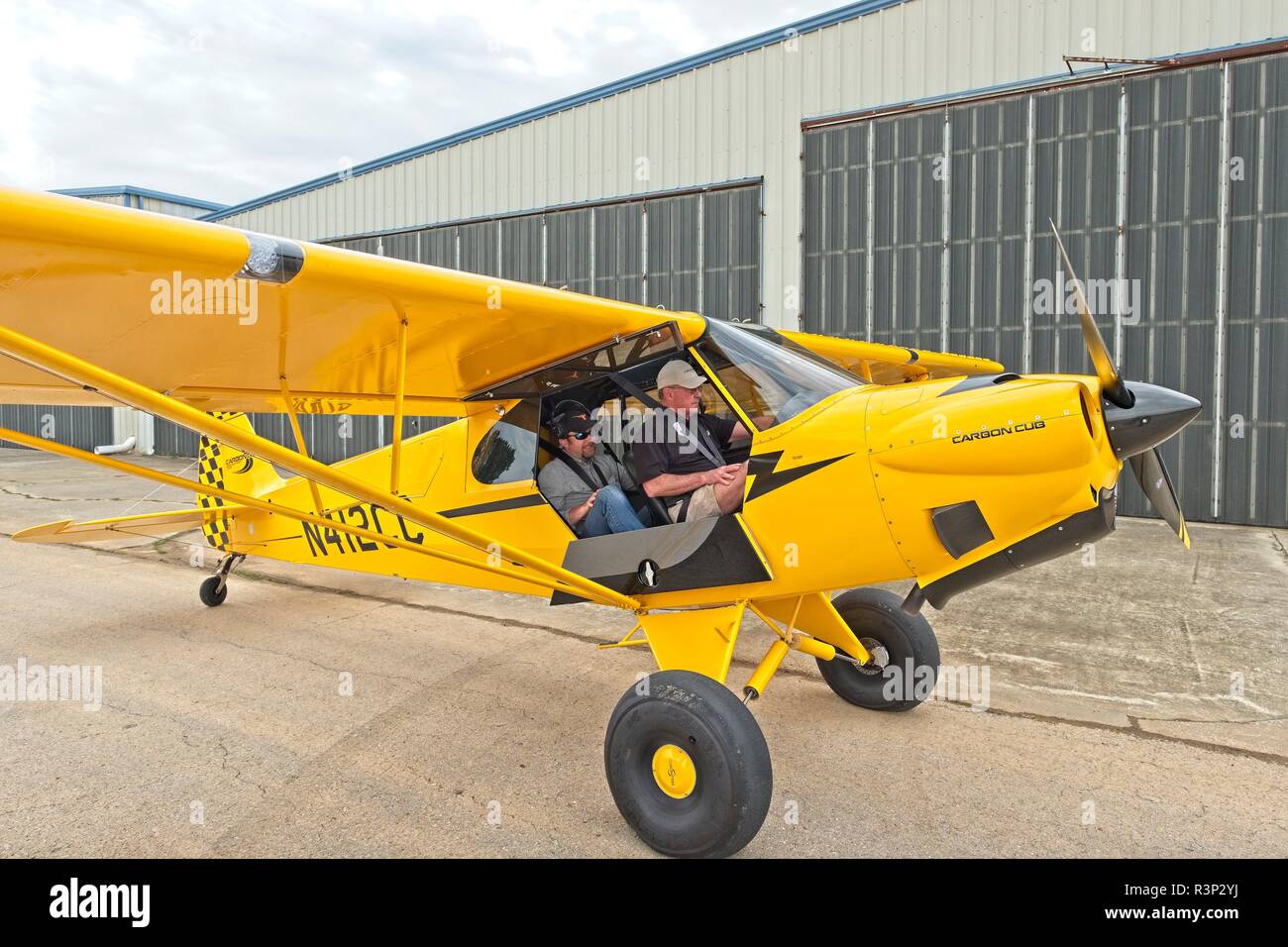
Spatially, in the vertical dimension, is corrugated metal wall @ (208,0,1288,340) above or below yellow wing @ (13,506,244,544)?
above

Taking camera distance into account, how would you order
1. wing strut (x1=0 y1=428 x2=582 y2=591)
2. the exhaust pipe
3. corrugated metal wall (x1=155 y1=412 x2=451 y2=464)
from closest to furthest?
wing strut (x1=0 y1=428 x2=582 y2=591) → corrugated metal wall (x1=155 y1=412 x2=451 y2=464) → the exhaust pipe

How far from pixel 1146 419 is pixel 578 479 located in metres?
2.50

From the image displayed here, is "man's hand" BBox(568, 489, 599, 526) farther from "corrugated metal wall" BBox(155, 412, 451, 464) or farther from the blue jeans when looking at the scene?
"corrugated metal wall" BBox(155, 412, 451, 464)

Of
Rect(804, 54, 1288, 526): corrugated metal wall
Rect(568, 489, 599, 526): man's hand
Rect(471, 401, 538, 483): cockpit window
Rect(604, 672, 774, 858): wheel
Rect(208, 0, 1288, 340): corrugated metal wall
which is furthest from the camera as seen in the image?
Rect(208, 0, 1288, 340): corrugated metal wall

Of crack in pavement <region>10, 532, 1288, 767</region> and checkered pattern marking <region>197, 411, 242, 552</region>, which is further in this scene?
checkered pattern marking <region>197, 411, 242, 552</region>

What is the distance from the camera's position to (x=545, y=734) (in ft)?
12.7

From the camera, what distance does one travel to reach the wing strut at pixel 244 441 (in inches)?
86.9

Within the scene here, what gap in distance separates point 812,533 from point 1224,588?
626 centimetres

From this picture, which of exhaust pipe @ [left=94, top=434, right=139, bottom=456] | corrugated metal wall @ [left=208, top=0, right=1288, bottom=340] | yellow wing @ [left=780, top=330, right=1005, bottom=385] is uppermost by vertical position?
corrugated metal wall @ [left=208, top=0, right=1288, bottom=340]

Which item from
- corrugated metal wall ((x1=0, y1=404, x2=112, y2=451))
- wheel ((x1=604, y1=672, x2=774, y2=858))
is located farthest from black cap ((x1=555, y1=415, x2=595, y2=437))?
corrugated metal wall ((x1=0, y1=404, x2=112, y2=451))

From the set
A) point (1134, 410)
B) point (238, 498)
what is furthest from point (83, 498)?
point (1134, 410)

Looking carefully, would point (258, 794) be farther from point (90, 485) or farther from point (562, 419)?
point (90, 485)

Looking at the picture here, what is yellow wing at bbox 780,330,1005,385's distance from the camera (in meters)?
6.22

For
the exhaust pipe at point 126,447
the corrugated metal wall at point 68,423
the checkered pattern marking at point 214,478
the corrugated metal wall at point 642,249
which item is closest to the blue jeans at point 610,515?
the checkered pattern marking at point 214,478
